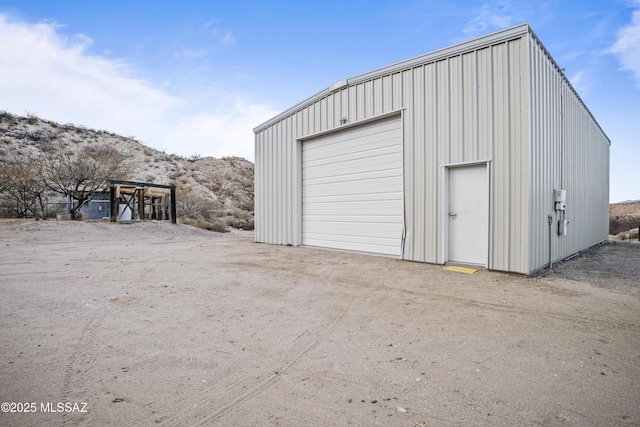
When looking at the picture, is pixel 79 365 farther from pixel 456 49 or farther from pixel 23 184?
pixel 23 184

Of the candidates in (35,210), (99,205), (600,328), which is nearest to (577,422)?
(600,328)

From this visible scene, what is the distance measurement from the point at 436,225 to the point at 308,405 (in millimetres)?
5685

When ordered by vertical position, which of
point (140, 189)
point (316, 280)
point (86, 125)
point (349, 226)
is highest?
point (86, 125)

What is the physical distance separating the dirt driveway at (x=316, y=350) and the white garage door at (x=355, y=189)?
2778mm

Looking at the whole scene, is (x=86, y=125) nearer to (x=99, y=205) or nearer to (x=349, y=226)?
(x=99, y=205)

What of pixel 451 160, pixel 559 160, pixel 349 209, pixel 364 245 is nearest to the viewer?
pixel 451 160

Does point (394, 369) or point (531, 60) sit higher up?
point (531, 60)

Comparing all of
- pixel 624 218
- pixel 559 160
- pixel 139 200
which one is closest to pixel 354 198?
pixel 559 160

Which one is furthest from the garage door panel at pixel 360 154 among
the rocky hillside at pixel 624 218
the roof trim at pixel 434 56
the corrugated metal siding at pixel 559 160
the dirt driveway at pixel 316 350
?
the rocky hillside at pixel 624 218

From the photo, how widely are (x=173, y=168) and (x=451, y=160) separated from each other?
31.0 m

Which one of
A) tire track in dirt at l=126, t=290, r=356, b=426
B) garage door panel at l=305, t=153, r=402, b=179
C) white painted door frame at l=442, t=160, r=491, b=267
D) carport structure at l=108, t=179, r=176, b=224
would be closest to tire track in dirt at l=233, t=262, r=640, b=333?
tire track in dirt at l=126, t=290, r=356, b=426

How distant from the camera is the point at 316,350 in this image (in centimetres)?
266

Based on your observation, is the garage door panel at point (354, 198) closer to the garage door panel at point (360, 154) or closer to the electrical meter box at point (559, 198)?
the garage door panel at point (360, 154)

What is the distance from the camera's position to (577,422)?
1.72m
